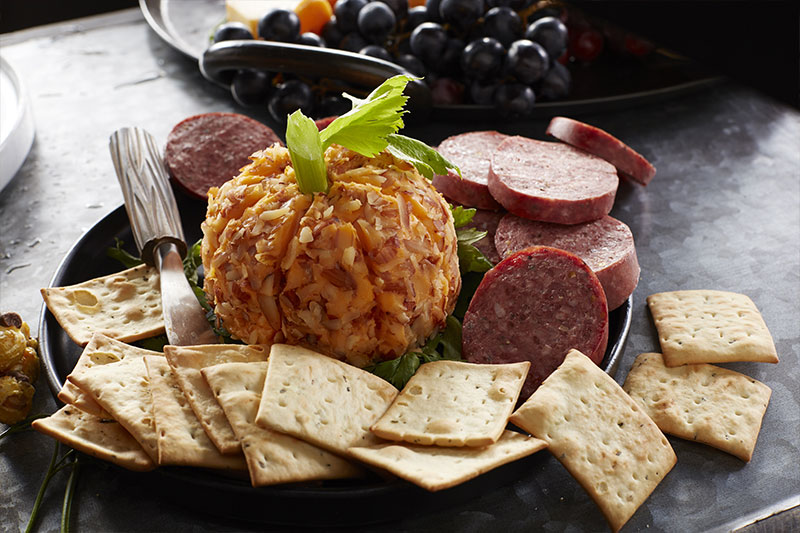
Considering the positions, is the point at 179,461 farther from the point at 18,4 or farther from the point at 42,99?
the point at 18,4

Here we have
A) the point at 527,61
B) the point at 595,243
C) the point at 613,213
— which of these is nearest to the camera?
the point at 595,243

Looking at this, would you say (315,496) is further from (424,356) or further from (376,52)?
(376,52)

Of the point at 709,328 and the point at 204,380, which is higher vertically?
the point at 204,380

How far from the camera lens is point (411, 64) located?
331cm

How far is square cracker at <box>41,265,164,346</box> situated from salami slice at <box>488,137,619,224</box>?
1132 mm

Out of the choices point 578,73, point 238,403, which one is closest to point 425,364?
point 238,403

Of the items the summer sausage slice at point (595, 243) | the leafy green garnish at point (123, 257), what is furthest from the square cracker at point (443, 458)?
the leafy green garnish at point (123, 257)

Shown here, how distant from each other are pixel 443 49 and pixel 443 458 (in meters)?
2.27

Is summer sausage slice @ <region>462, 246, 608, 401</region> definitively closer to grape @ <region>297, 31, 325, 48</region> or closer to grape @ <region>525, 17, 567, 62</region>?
grape @ <region>525, 17, 567, 62</region>

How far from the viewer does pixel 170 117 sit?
3607 millimetres

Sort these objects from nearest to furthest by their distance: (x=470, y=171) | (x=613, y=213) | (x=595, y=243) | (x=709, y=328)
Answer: (x=709, y=328) < (x=595, y=243) < (x=470, y=171) < (x=613, y=213)

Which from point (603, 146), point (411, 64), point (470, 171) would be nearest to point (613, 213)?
point (603, 146)

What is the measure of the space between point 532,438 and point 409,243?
0.59m

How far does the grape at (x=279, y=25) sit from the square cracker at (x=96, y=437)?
2.11 metres
